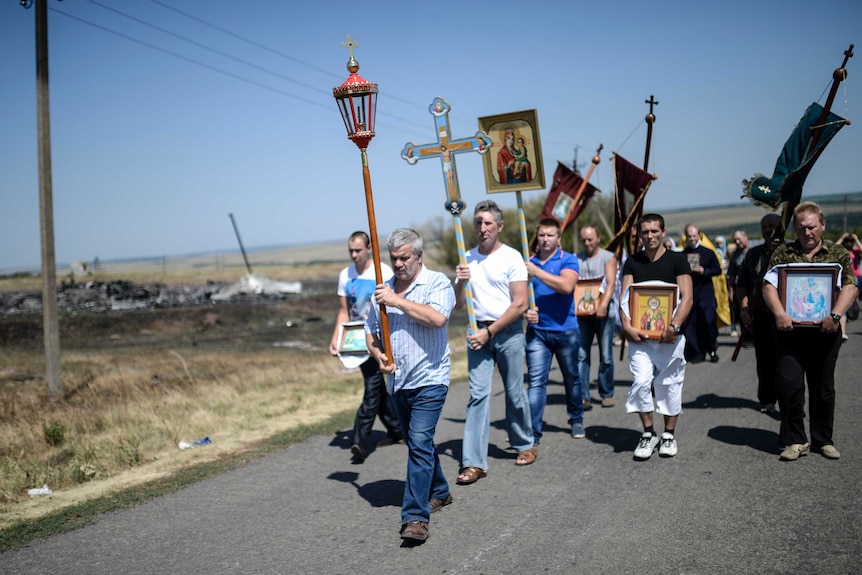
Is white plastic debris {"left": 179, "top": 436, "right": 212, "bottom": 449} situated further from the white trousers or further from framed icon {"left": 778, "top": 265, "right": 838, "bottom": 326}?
framed icon {"left": 778, "top": 265, "right": 838, "bottom": 326}

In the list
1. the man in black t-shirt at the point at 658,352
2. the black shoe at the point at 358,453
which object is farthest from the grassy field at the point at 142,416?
the man in black t-shirt at the point at 658,352

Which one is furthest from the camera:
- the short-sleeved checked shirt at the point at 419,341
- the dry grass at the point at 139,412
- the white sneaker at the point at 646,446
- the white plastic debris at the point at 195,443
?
the white plastic debris at the point at 195,443

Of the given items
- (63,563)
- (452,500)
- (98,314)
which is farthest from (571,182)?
(98,314)

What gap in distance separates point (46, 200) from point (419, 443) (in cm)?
856

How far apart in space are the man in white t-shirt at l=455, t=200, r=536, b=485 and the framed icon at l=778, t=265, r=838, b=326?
2.15 meters

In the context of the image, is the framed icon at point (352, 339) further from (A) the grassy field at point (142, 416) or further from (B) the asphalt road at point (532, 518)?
(A) the grassy field at point (142, 416)

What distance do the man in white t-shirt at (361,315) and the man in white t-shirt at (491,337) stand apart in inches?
48.4

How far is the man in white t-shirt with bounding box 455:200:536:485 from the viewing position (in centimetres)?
618

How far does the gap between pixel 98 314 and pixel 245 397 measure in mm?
21487

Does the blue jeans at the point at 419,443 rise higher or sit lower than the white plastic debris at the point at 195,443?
higher

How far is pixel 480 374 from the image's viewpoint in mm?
6234

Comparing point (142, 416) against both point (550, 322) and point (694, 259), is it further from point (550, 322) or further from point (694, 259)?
point (694, 259)

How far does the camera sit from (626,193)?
9.61 meters

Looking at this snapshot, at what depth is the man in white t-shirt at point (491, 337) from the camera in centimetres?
618
